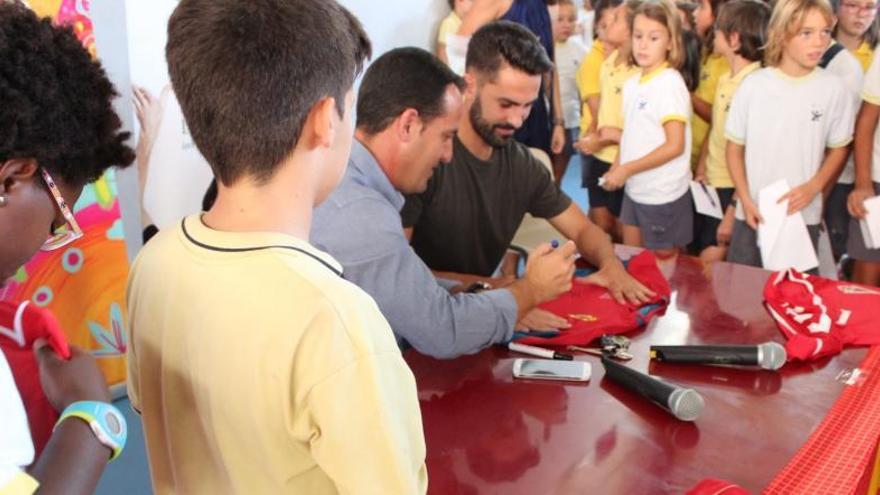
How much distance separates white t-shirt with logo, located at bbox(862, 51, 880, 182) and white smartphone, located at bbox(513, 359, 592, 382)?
204 cm

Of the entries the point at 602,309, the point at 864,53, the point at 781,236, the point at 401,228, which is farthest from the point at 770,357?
the point at 864,53

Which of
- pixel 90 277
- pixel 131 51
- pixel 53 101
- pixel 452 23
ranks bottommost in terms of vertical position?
pixel 90 277

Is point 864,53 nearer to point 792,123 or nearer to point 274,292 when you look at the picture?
point 792,123

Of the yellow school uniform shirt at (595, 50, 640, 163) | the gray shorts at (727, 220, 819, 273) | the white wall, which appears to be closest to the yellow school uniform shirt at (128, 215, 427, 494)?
the white wall

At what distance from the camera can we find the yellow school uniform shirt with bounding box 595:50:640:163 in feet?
12.3

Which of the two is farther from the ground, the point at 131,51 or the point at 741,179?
the point at 131,51

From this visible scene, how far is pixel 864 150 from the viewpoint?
2.98 m

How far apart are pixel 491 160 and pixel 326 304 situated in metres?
1.67

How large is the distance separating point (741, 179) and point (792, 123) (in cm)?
29

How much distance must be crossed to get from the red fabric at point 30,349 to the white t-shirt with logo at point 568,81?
14.4 ft

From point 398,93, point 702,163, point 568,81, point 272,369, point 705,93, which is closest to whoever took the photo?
point 272,369

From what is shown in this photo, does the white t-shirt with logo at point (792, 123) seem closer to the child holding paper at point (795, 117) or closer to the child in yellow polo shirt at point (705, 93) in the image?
the child holding paper at point (795, 117)

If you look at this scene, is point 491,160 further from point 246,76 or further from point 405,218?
point 246,76

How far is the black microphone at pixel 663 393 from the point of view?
140 cm
